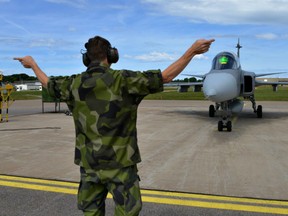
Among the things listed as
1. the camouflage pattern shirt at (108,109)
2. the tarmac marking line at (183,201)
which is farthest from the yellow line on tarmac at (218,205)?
the camouflage pattern shirt at (108,109)

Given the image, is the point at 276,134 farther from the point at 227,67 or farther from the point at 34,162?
the point at 34,162

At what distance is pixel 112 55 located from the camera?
101 inches

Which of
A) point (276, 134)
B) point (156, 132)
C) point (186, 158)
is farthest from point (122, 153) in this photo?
point (276, 134)

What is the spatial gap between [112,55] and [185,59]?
60 centimetres

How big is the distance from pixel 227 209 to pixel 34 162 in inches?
173

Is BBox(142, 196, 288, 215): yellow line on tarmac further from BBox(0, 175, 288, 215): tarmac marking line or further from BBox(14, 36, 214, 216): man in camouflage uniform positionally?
BBox(14, 36, 214, 216): man in camouflage uniform

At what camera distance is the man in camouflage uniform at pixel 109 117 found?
241cm

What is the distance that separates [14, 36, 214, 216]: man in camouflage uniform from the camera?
241 cm

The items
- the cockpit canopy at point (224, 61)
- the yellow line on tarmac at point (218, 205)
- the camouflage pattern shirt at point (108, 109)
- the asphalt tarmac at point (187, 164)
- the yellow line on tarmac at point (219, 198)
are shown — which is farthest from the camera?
the cockpit canopy at point (224, 61)

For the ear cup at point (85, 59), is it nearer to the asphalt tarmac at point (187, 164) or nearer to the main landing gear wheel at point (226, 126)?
the asphalt tarmac at point (187, 164)

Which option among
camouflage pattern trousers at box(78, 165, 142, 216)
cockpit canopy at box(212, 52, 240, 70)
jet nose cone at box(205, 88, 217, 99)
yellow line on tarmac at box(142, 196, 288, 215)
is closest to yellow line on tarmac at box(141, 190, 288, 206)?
yellow line on tarmac at box(142, 196, 288, 215)

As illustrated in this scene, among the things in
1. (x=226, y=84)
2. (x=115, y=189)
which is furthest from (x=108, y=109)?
(x=226, y=84)

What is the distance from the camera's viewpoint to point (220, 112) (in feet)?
37.7

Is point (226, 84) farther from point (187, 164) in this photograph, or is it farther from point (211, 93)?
point (187, 164)
